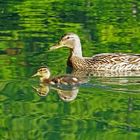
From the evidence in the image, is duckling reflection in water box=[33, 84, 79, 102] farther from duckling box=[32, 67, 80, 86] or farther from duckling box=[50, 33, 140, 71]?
duckling box=[50, 33, 140, 71]

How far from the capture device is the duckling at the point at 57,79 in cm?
1280

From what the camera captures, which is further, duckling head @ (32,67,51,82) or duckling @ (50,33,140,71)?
duckling @ (50,33,140,71)

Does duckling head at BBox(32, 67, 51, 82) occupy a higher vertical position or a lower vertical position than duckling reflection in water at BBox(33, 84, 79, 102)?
higher

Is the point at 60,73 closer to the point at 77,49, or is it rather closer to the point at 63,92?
the point at 63,92

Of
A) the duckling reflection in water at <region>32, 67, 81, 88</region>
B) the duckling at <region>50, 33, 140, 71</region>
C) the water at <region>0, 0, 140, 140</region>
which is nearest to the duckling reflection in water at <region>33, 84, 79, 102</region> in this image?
the water at <region>0, 0, 140, 140</region>

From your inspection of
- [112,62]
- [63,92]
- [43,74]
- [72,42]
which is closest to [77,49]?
[72,42]

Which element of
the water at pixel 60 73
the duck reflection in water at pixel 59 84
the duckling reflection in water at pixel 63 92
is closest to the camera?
the water at pixel 60 73

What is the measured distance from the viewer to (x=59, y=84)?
12.8 metres

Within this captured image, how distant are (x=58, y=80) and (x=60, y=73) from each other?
73 cm

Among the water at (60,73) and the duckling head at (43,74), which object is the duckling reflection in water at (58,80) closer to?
the duckling head at (43,74)

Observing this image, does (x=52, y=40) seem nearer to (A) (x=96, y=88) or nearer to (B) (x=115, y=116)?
(A) (x=96, y=88)

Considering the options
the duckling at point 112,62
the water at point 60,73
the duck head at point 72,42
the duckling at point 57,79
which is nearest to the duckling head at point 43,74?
the duckling at point 57,79

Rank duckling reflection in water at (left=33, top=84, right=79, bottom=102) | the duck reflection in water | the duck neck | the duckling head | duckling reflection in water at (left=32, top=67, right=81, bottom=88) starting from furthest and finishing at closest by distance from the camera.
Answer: the duck neck → the duckling head → duckling reflection in water at (left=32, top=67, right=81, bottom=88) → the duck reflection in water → duckling reflection in water at (left=33, top=84, right=79, bottom=102)

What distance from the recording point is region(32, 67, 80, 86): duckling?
1280 centimetres
